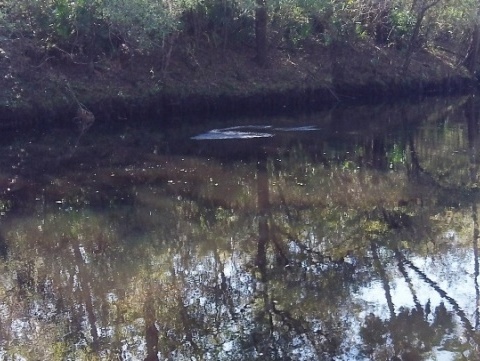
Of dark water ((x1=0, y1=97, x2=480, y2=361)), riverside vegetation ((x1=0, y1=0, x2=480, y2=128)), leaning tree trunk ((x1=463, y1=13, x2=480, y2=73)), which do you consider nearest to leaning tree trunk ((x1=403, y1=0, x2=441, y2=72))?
riverside vegetation ((x1=0, y1=0, x2=480, y2=128))

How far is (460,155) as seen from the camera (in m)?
15.6

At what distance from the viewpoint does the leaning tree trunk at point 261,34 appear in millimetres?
22625

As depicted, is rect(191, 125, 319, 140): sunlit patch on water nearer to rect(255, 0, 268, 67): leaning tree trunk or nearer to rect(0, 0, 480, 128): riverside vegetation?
rect(0, 0, 480, 128): riverside vegetation

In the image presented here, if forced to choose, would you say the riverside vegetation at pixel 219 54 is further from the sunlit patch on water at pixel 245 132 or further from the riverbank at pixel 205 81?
the sunlit patch on water at pixel 245 132

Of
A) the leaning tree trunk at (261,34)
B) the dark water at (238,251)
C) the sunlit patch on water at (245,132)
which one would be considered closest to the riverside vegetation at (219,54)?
the leaning tree trunk at (261,34)

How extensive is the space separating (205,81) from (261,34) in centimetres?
278

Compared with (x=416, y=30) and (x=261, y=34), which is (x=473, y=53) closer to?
(x=416, y=30)

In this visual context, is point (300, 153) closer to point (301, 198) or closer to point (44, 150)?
point (301, 198)

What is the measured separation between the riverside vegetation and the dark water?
11.4 ft

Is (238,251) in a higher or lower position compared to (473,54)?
lower

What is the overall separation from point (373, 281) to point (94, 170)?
7.44 metres

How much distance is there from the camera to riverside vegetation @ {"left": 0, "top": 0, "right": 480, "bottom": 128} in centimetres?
1909

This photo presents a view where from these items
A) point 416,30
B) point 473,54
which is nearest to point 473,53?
point 473,54

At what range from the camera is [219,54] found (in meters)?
23.2
